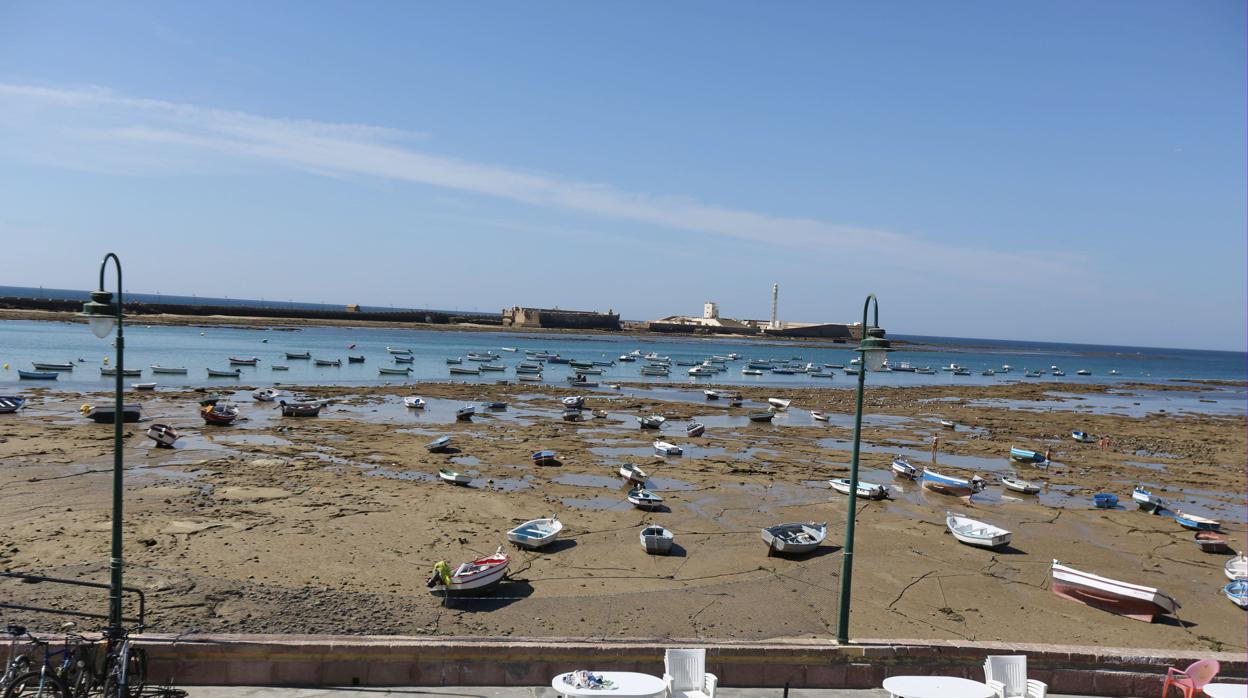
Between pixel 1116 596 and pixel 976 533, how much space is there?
5.47 meters

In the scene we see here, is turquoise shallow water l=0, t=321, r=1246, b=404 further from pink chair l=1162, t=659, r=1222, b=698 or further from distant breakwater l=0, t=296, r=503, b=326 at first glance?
pink chair l=1162, t=659, r=1222, b=698

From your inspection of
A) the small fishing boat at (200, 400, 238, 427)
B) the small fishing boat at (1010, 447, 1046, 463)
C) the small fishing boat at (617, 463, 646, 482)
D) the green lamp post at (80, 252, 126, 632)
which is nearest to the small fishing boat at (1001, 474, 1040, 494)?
the small fishing boat at (1010, 447, 1046, 463)

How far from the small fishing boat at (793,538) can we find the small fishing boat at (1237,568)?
10.8 metres

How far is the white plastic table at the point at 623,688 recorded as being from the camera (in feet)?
26.7

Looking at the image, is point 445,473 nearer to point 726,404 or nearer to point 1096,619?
point 1096,619

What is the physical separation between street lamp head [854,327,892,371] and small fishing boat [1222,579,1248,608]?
48.1ft

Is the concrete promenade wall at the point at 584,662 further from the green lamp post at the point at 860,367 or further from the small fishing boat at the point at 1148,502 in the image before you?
the small fishing boat at the point at 1148,502

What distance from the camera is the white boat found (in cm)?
2230

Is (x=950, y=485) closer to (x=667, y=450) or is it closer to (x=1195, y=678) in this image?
(x=667, y=450)

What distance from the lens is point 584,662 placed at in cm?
952

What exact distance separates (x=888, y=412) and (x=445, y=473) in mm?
42008

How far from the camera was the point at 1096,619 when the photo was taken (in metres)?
17.0

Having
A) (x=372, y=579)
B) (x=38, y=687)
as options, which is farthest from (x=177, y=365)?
(x=38, y=687)

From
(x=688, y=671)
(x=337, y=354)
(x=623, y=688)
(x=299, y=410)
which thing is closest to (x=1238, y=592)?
(x=688, y=671)
